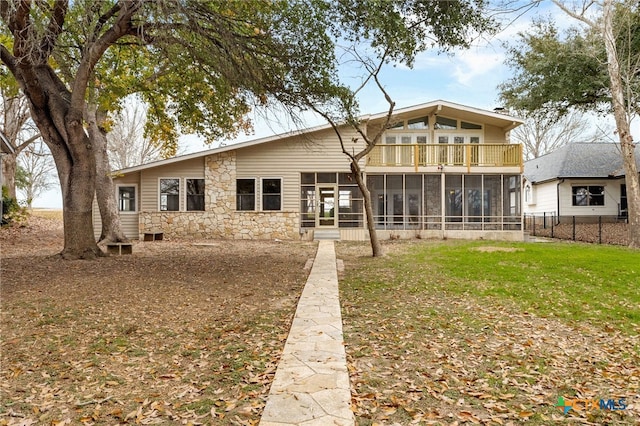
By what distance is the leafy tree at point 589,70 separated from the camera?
14.1 m

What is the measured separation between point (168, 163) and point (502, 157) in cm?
1439

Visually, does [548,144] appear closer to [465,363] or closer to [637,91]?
[637,91]

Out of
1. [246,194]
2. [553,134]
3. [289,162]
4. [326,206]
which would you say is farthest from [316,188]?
[553,134]

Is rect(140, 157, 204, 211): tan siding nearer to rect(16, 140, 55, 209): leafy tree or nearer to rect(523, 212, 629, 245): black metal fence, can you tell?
rect(523, 212, 629, 245): black metal fence

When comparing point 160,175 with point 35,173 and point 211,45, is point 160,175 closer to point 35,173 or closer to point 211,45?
point 211,45

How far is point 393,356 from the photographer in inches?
160

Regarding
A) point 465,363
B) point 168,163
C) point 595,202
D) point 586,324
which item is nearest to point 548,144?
point 595,202

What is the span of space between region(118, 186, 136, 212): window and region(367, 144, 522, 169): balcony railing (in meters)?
10.5

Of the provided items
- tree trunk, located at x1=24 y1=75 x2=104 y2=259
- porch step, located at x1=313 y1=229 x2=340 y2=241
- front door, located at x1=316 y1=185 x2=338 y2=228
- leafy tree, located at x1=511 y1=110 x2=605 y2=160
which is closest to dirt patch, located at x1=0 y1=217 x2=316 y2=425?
A: tree trunk, located at x1=24 y1=75 x2=104 y2=259

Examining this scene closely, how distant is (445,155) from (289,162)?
684cm

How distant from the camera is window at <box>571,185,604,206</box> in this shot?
22547 mm

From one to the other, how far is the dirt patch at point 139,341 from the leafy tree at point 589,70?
1345cm

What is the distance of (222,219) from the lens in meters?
17.4

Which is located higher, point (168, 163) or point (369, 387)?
point (168, 163)
